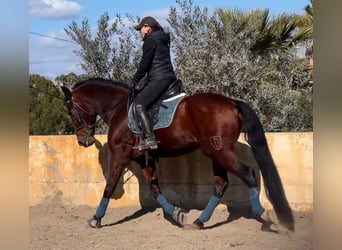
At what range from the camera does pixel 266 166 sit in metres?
5.67

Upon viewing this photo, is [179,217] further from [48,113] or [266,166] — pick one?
[48,113]

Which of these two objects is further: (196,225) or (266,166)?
(196,225)

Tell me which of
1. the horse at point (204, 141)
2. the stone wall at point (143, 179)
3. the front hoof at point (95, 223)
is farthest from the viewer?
the stone wall at point (143, 179)

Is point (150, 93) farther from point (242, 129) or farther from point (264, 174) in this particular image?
point (264, 174)

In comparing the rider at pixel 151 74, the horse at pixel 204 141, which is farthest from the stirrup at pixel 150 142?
the horse at pixel 204 141

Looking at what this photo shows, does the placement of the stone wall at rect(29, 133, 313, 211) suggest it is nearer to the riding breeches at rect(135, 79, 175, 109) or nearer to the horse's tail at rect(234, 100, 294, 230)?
the horse's tail at rect(234, 100, 294, 230)

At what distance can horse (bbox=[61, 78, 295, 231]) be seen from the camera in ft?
18.5

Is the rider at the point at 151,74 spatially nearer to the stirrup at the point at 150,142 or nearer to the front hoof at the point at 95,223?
the stirrup at the point at 150,142

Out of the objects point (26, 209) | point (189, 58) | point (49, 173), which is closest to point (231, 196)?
point (49, 173)

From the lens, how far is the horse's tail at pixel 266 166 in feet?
18.0

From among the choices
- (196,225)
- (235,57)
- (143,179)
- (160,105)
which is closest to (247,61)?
(235,57)

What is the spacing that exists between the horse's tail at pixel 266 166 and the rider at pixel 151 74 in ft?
3.04

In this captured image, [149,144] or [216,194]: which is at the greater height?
[149,144]

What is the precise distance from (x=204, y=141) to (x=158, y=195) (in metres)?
1.01
